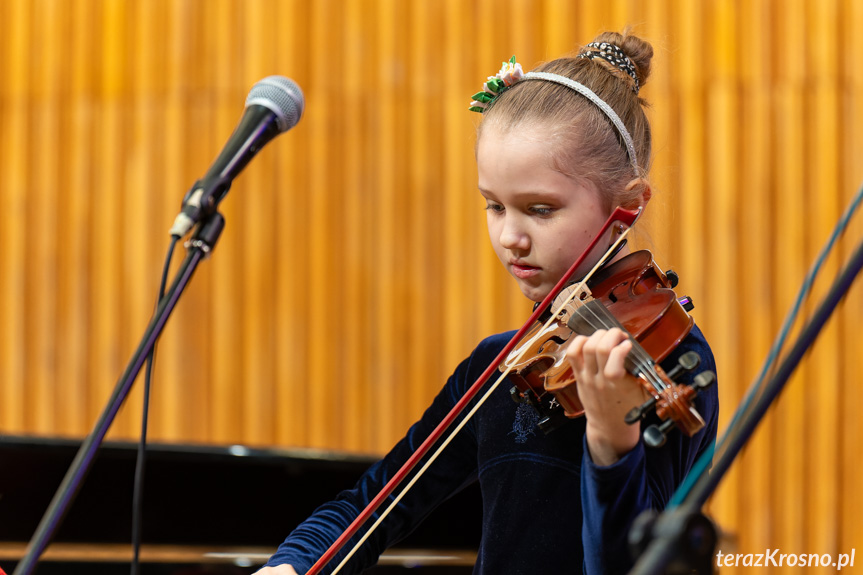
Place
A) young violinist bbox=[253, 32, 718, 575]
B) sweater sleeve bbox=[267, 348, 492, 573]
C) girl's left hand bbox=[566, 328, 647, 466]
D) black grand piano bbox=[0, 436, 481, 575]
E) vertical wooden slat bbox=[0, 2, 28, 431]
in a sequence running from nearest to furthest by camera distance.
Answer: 1. girl's left hand bbox=[566, 328, 647, 466]
2. young violinist bbox=[253, 32, 718, 575]
3. sweater sleeve bbox=[267, 348, 492, 573]
4. black grand piano bbox=[0, 436, 481, 575]
5. vertical wooden slat bbox=[0, 2, 28, 431]

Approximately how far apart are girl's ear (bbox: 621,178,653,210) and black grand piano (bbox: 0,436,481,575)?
1.15 meters

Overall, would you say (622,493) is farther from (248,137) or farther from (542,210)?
(248,137)

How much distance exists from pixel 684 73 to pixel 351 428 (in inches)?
59.3

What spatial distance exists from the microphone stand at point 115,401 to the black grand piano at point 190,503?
138 cm

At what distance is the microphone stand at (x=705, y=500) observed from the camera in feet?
1.62

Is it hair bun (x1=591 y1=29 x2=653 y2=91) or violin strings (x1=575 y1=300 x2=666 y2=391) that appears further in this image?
hair bun (x1=591 y1=29 x2=653 y2=91)

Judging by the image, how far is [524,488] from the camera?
100 centimetres

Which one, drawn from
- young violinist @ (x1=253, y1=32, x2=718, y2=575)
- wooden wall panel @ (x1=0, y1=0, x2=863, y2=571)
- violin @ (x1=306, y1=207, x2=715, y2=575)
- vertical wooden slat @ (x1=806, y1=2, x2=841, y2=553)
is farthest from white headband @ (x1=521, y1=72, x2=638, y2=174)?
vertical wooden slat @ (x1=806, y1=2, x2=841, y2=553)

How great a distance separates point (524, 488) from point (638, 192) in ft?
1.17

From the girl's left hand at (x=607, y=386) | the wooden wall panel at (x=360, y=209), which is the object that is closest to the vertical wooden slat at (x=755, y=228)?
the wooden wall panel at (x=360, y=209)

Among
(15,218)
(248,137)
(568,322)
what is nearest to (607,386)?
(568,322)

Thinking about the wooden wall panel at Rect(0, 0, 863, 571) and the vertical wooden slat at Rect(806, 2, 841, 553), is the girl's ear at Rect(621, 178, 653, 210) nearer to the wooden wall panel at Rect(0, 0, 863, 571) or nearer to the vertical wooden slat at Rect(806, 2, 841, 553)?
the wooden wall panel at Rect(0, 0, 863, 571)

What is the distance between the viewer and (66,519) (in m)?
2.06

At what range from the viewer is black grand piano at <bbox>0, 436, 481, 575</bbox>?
2039mm
